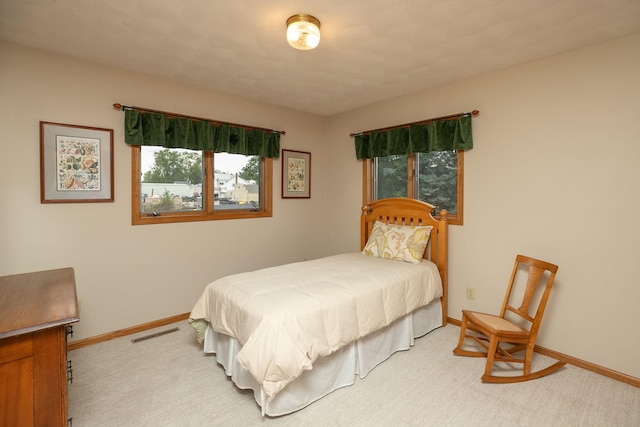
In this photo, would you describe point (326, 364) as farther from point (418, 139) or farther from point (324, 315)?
point (418, 139)

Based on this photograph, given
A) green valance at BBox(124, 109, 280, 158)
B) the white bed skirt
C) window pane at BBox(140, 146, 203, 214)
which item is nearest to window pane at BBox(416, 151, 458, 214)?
the white bed skirt

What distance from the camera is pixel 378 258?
332 cm

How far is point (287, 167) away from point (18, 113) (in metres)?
2.63

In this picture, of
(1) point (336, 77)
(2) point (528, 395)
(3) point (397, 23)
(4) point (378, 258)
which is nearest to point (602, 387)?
(2) point (528, 395)

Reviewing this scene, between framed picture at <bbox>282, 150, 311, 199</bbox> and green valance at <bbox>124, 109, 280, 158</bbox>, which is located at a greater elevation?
green valance at <bbox>124, 109, 280, 158</bbox>

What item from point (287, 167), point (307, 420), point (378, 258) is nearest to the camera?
point (307, 420)

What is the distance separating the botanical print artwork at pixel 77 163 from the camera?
262 cm

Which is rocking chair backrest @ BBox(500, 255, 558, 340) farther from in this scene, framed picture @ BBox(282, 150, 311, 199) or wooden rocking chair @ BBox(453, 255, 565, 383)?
framed picture @ BBox(282, 150, 311, 199)

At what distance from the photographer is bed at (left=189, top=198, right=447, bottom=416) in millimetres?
1845

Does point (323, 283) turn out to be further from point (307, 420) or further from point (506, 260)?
point (506, 260)

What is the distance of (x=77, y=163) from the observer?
2697 millimetres

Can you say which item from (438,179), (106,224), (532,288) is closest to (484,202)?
(438,179)

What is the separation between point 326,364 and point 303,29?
2.24m

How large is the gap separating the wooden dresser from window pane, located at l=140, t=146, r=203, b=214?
6.56 ft
